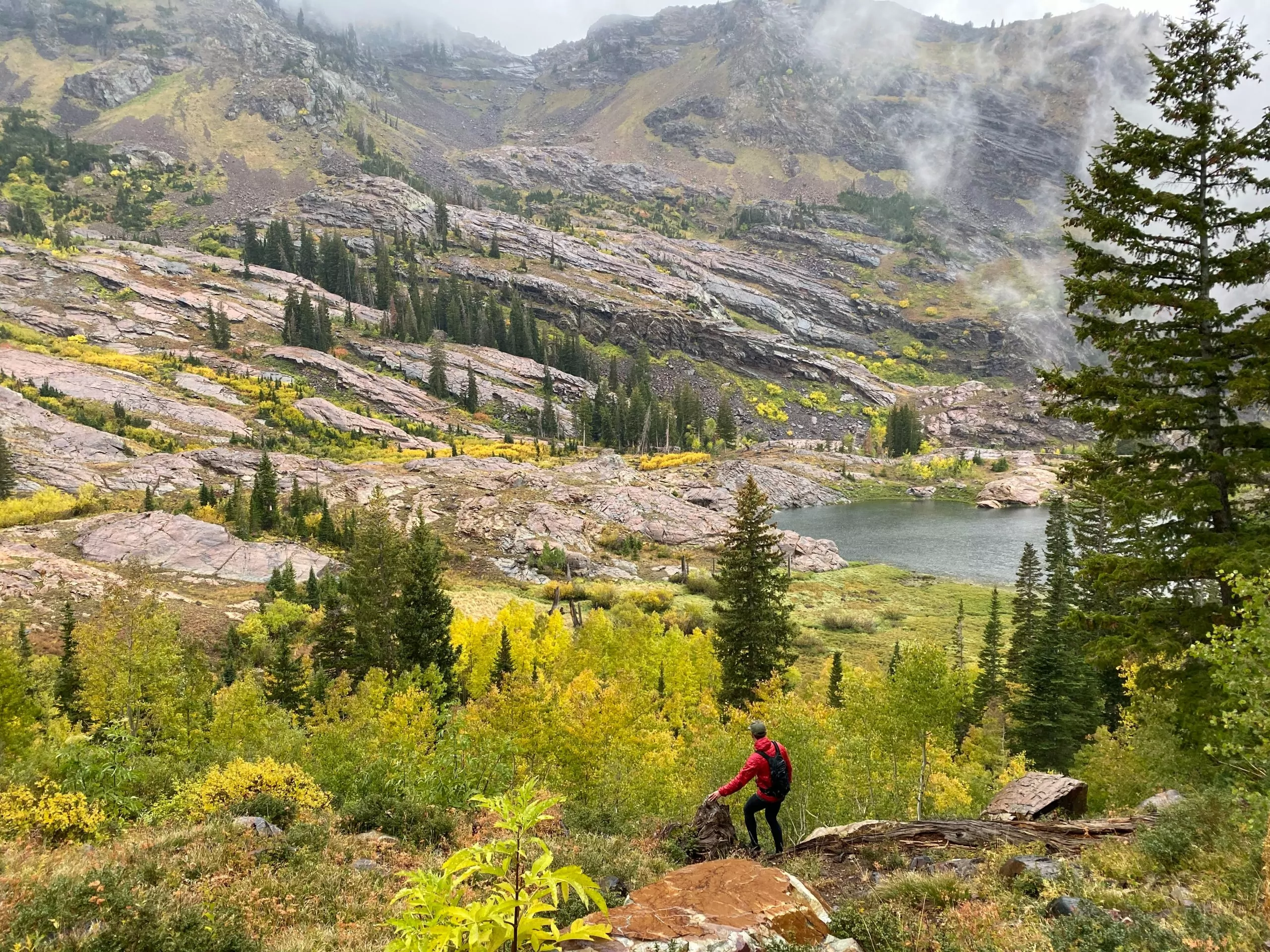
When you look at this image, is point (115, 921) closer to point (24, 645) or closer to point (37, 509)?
point (24, 645)

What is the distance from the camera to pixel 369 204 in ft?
652

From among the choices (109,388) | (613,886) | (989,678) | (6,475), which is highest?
(109,388)

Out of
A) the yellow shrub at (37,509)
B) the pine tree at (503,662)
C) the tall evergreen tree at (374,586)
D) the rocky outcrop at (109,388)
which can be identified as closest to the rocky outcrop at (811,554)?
the pine tree at (503,662)

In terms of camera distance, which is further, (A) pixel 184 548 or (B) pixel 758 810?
(A) pixel 184 548

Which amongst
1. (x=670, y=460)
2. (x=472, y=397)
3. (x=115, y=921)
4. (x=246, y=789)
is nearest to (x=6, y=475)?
(x=246, y=789)

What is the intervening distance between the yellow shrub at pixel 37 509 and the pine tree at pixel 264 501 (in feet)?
42.9

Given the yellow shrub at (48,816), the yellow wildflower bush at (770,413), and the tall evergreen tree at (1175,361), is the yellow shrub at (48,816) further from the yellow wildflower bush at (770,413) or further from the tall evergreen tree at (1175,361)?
the yellow wildflower bush at (770,413)

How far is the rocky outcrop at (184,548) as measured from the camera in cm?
4434

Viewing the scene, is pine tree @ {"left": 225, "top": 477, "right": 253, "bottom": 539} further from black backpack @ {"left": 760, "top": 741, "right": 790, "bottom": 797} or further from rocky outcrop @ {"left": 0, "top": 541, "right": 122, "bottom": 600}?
black backpack @ {"left": 760, "top": 741, "right": 790, "bottom": 797}

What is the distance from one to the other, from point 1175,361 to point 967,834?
34.6 feet

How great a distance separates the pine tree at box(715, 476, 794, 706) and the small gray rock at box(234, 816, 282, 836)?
24344mm

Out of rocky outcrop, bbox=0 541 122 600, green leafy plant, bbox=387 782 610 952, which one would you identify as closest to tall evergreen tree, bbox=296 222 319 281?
rocky outcrop, bbox=0 541 122 600

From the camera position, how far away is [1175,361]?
12547 millimetres

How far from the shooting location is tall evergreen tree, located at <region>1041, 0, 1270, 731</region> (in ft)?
39.7
